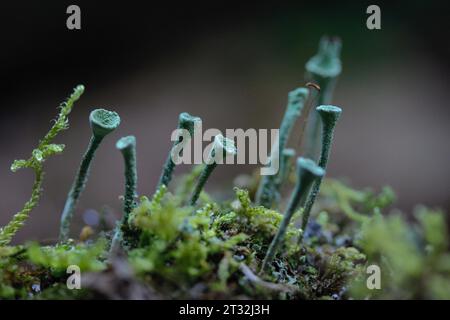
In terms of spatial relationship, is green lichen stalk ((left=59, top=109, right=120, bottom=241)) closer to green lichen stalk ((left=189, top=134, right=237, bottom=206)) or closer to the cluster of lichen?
the cluster of lichen

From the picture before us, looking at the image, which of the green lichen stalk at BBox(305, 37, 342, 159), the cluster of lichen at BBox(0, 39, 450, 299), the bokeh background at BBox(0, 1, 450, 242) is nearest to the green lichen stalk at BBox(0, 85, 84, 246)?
the cluster of lichen at BBox(0, 39, 450, 299)

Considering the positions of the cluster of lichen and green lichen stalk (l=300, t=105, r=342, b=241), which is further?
green lichen stalk (l=300, t=105, r=342, b=241)

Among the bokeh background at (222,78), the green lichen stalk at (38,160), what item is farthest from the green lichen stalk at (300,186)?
the bokeh background at (222,78)

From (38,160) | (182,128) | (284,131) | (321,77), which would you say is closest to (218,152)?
(182,128)

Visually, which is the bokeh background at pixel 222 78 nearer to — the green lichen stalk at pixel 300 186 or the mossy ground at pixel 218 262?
the mossy ground at pixel 218 262

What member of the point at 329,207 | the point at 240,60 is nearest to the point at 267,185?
the point at 329,207

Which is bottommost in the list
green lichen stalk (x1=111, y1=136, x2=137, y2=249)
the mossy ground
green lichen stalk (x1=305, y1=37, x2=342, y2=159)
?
the mossy ground
